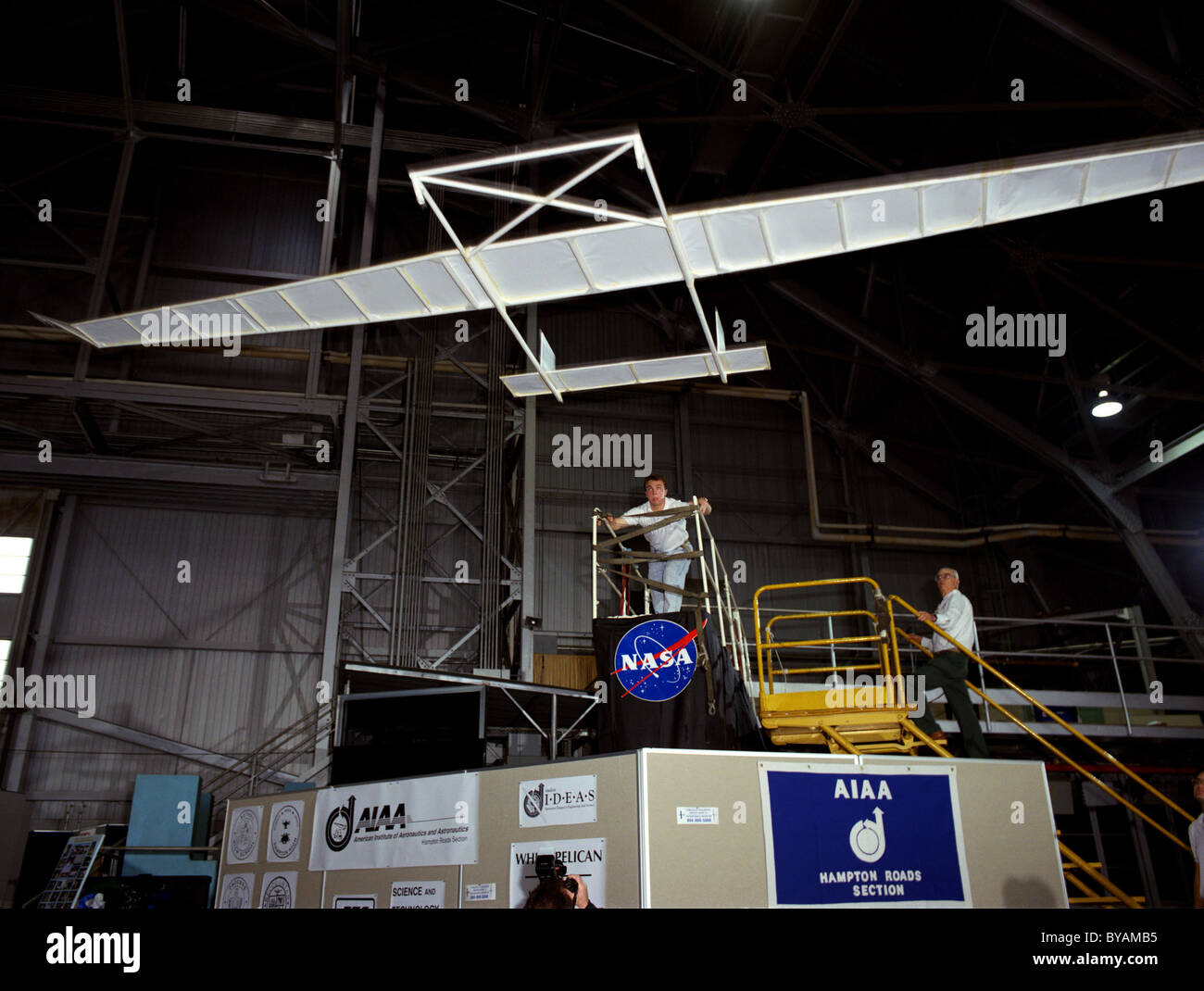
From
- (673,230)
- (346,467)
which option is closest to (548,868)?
(673,230)

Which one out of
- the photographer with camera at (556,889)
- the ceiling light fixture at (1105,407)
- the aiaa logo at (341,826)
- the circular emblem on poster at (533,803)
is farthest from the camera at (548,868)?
the ceiling light fixture at (1105,407)

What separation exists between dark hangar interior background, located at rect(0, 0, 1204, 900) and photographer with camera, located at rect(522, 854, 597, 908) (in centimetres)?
1066

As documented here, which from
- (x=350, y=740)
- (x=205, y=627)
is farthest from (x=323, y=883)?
(x=205, y=627)

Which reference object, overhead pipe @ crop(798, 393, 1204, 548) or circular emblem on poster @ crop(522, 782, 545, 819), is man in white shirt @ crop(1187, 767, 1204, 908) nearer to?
circular emblem on poster @ crop(522, 782, 545, 819)

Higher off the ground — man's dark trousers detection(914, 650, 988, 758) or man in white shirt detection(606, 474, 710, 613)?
man in white shirt detection(606, 474, 710, 613)

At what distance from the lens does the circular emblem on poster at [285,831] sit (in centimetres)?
917

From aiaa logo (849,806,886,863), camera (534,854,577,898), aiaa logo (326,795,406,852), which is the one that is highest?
aiaa logo (326,795,406,852)

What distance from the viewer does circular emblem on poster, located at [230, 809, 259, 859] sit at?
382 inches

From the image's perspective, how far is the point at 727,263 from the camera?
12.2m

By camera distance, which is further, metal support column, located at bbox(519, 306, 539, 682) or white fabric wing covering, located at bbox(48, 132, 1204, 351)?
metal support column, located at bbox(519, 306, 539, 682)

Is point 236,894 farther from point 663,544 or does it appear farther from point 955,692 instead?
point 955,692

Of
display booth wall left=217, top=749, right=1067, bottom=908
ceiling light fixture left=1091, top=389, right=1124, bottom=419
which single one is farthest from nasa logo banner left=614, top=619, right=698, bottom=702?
ceiling light fixture left=1091, top=389, right=1124, bottom=419

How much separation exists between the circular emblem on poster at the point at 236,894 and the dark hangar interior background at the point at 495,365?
778 cm

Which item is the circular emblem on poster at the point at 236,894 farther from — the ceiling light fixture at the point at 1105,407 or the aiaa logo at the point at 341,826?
the ceiling light fixture at the point at 1105,407
